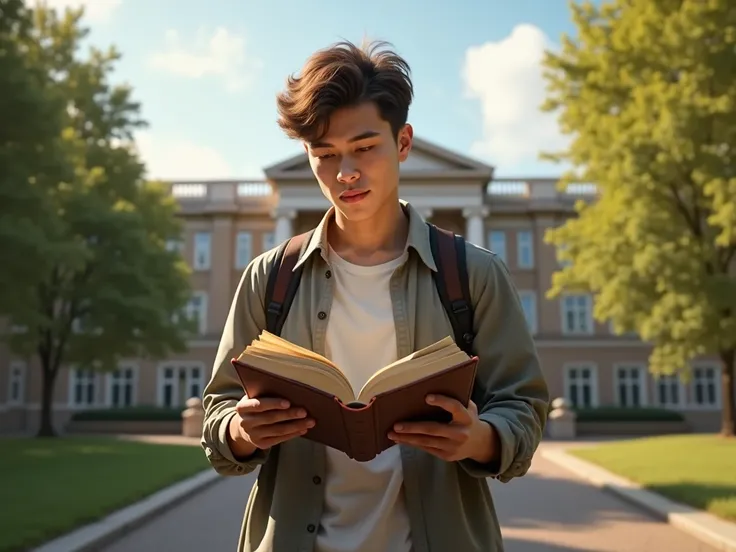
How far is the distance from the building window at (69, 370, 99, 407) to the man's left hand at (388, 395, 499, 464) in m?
38.8

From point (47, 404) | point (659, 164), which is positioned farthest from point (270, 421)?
point (47, 404)

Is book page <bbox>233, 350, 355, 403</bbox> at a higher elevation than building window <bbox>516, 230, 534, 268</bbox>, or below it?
below

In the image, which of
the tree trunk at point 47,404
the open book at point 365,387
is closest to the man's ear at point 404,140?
the open book at point 365,387

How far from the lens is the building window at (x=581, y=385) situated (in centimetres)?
3750

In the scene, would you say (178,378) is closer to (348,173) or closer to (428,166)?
(428,166)

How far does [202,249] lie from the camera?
4078 centimetres

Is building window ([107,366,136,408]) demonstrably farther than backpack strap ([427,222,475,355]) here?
Yes

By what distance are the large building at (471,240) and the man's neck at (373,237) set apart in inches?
1355

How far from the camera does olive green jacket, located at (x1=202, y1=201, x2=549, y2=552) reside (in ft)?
6.19

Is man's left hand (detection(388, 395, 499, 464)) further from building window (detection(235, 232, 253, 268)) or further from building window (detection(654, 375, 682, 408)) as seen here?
building window (detection(235, 232, 253, 268))

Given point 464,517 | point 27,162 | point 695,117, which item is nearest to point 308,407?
point 464,517

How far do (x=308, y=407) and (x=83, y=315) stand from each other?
23.1 m

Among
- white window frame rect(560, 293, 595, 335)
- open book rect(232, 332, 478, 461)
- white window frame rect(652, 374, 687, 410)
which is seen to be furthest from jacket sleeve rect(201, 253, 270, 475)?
white window frame rect(560, 293, 595, 335)

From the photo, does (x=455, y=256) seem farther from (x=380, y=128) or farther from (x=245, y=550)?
(x=245, y=550)
